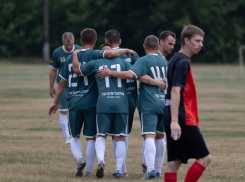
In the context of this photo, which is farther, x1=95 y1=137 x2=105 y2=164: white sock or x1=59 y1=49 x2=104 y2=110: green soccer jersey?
x1=59 y1=49 x2=104 y2=110: green soccer jersey

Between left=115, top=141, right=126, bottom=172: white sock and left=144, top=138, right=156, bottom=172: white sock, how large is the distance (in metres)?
0.32

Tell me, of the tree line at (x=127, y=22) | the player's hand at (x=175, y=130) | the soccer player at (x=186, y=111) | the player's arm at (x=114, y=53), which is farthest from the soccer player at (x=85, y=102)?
the tree line at (x=127, y=22)

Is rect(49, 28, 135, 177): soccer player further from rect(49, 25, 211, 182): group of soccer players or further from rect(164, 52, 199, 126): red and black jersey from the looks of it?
rect(164, 52, 199, 126): red and black jersey

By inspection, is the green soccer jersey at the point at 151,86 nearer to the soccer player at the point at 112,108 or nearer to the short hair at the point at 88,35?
the soccer player at the point at 112,108

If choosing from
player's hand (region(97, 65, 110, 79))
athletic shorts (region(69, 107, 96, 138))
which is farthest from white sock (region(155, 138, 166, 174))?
player's hand (region(97, 65, 110, 79))

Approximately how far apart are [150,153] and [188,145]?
5.33 ft

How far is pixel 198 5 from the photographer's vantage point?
5941 centimetres

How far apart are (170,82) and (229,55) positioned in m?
53.3

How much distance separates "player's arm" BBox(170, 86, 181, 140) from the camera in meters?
5.28

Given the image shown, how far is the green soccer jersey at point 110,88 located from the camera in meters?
7.23

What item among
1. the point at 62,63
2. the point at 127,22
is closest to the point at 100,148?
the point at 62,63

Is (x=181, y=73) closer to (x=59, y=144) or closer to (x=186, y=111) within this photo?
(x=186, y=111)

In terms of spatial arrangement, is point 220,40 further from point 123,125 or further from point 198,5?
point 123,125

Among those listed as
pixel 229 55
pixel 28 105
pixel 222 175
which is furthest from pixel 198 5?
pixel 222 175
